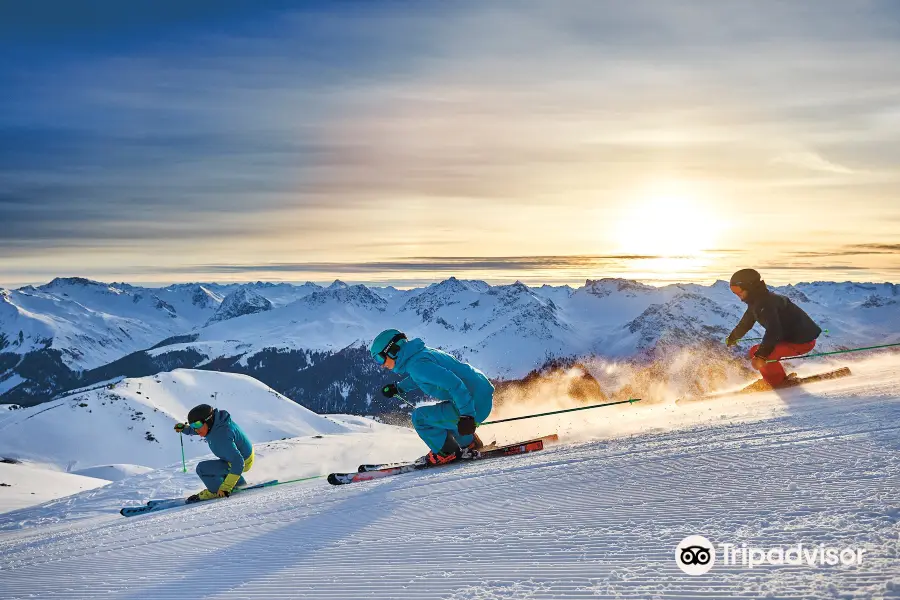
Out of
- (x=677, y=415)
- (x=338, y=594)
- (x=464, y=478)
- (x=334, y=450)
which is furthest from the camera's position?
(x=334, y=450)

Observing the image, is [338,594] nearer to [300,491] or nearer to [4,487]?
[300,491]

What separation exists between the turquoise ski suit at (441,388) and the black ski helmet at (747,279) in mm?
6830

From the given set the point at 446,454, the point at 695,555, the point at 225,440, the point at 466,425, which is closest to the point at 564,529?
the point at 695,555

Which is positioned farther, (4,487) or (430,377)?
(4,487)

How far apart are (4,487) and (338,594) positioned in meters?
32.2

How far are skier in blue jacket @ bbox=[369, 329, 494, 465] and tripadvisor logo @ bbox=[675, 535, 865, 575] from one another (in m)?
5.14

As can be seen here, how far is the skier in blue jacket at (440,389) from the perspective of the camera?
980 cm

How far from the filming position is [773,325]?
14.1 metres

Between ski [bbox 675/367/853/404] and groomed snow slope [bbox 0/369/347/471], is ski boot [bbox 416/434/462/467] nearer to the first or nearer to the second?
ski [bbox 675/367/853/404]

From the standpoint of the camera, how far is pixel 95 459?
82.8m

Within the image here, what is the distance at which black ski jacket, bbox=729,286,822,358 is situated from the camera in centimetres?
1410

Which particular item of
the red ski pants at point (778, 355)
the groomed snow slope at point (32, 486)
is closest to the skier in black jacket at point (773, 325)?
the red ski pants at point (778, 355)

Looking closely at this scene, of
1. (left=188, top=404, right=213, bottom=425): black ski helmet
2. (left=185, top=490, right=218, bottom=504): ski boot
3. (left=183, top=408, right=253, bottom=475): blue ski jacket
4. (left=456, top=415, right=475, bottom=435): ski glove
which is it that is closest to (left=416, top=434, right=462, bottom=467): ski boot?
(left=456, top=415, right=475, bottom=435): ski glove

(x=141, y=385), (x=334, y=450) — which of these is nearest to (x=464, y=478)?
(x=334, y=450)
